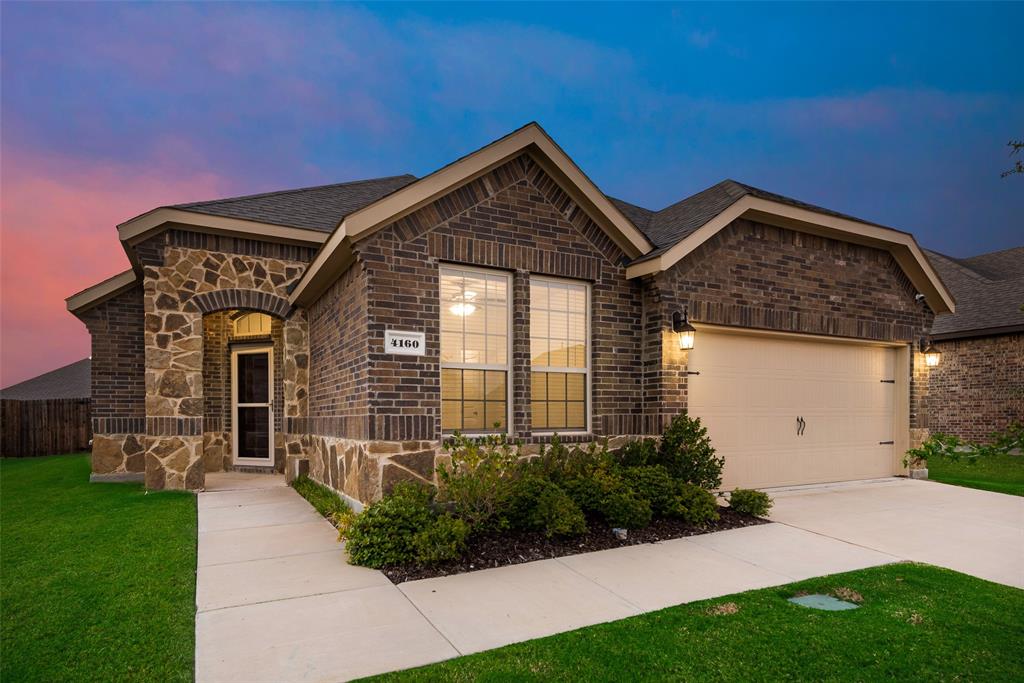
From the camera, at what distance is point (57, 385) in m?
24.8

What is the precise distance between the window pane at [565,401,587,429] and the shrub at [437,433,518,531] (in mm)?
1387

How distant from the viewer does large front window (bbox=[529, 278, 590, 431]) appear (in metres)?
7.38

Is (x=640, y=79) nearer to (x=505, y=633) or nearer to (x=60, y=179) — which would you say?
(x=60, y=179)

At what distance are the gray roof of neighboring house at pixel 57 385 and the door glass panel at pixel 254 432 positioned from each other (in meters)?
16.4

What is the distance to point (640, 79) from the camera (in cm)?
12325

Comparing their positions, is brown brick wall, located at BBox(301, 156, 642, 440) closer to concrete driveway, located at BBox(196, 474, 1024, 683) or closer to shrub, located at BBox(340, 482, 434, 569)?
shrub, located at BBox(340, 482, 434, 569)

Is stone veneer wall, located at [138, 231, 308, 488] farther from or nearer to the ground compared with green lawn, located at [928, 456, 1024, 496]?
farther from the ground

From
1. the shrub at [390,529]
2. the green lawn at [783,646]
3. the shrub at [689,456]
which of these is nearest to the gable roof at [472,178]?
the shrub at [689,456]

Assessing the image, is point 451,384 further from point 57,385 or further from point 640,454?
point 57,385

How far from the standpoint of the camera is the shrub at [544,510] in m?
5.90

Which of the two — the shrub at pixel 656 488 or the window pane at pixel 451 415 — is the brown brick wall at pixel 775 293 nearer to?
the shrub at pixel 656 488

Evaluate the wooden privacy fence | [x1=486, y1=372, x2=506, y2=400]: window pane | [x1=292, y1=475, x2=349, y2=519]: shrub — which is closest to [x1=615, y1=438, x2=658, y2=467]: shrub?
[x1=486, y1=372, x2=506, y2=400]: window pane

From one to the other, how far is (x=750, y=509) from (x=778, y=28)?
83695 millimetres

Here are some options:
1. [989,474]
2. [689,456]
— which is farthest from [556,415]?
[989,474]
